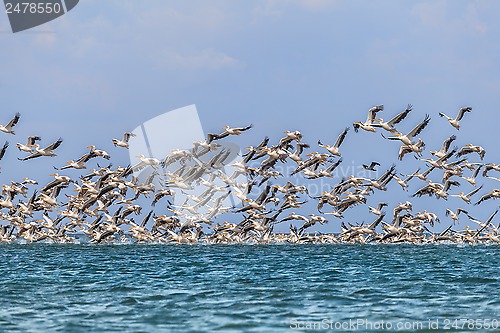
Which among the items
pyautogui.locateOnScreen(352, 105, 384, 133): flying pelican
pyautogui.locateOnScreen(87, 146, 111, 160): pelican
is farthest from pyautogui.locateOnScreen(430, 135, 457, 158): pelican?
pyautogui.locateOnScreen(87, 146, 111, 160): pelican

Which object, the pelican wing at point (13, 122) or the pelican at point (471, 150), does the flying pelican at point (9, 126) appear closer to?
the pelican wing at point (13, 122)

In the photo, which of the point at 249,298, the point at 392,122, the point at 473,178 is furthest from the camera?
the point at 473,178

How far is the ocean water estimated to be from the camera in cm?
2222

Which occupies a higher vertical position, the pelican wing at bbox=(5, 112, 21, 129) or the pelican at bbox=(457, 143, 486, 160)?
the pelican wing at bbox=(5, 112, 21, 129)

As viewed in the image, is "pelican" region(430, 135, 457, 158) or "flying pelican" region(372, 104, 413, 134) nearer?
"flying pelican" region(372, 104, 413, 134)

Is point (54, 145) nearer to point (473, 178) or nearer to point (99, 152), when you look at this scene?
point (99, 152)

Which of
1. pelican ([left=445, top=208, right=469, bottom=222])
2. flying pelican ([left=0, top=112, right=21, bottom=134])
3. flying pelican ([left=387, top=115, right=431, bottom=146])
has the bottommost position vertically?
pelican ([left=445, top=208, right=469, bottom=222])

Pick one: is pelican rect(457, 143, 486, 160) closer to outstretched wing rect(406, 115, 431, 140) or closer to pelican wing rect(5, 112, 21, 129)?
outstretched wing rect(406, 115, 431, 140)

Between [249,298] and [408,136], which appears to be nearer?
[249,298]

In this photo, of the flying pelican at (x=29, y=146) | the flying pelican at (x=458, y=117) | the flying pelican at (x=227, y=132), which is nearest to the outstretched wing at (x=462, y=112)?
the flying pelican at (x=458, y=117)

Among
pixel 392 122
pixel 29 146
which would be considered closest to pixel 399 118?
pixel 392 122

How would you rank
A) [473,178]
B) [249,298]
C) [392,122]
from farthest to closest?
[473,178], [392,122], [249,298]

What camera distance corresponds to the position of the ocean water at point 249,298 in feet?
72.9

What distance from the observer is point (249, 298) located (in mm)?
27875
